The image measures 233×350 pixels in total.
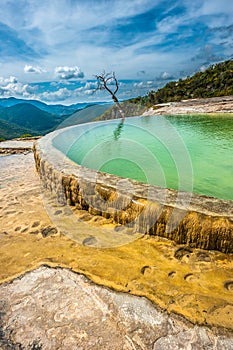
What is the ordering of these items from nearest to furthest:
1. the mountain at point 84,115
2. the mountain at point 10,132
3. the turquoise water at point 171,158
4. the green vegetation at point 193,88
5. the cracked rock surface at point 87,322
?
the cracked rock surface at point 87,322
the turquoise water at point 171,158
the mountain at point 84,115
the green vegetation at point 193,88
the mountain at point 10,132

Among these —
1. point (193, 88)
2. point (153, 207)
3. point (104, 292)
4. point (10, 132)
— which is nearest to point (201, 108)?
point (153, 207)

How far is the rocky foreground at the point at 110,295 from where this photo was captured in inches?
59.8

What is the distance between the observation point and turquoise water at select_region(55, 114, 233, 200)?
12.5 feet

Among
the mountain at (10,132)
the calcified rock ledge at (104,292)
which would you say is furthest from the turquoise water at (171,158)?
the mountain at (10,132)

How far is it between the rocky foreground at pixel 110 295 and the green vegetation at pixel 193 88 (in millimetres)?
23529

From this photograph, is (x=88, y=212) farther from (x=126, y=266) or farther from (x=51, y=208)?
(x=126, y=266)

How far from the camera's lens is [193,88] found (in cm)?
2780

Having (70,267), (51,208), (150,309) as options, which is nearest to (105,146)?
(51,208)

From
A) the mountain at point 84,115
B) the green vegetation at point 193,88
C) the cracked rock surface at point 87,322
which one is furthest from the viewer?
the green vegetation at point 193,88

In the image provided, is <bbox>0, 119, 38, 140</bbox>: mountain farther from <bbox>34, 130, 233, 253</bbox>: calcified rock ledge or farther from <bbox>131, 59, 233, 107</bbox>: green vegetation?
<bbox>34, 130, 233, 253</bbox>: calcified rock ledge

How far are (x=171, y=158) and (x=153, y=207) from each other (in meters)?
2.75

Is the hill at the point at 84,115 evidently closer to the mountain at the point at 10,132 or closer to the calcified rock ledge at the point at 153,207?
the calcified rock ledge at the point at 153,207

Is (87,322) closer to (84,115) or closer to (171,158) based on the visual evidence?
(171,158)

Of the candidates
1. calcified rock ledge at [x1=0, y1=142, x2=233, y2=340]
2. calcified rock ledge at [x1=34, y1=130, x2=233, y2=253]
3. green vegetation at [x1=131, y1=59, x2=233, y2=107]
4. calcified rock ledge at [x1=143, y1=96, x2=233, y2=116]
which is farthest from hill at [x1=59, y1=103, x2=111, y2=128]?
green vegetation at [x1=131, y1=59, x2=233, y2=107]
